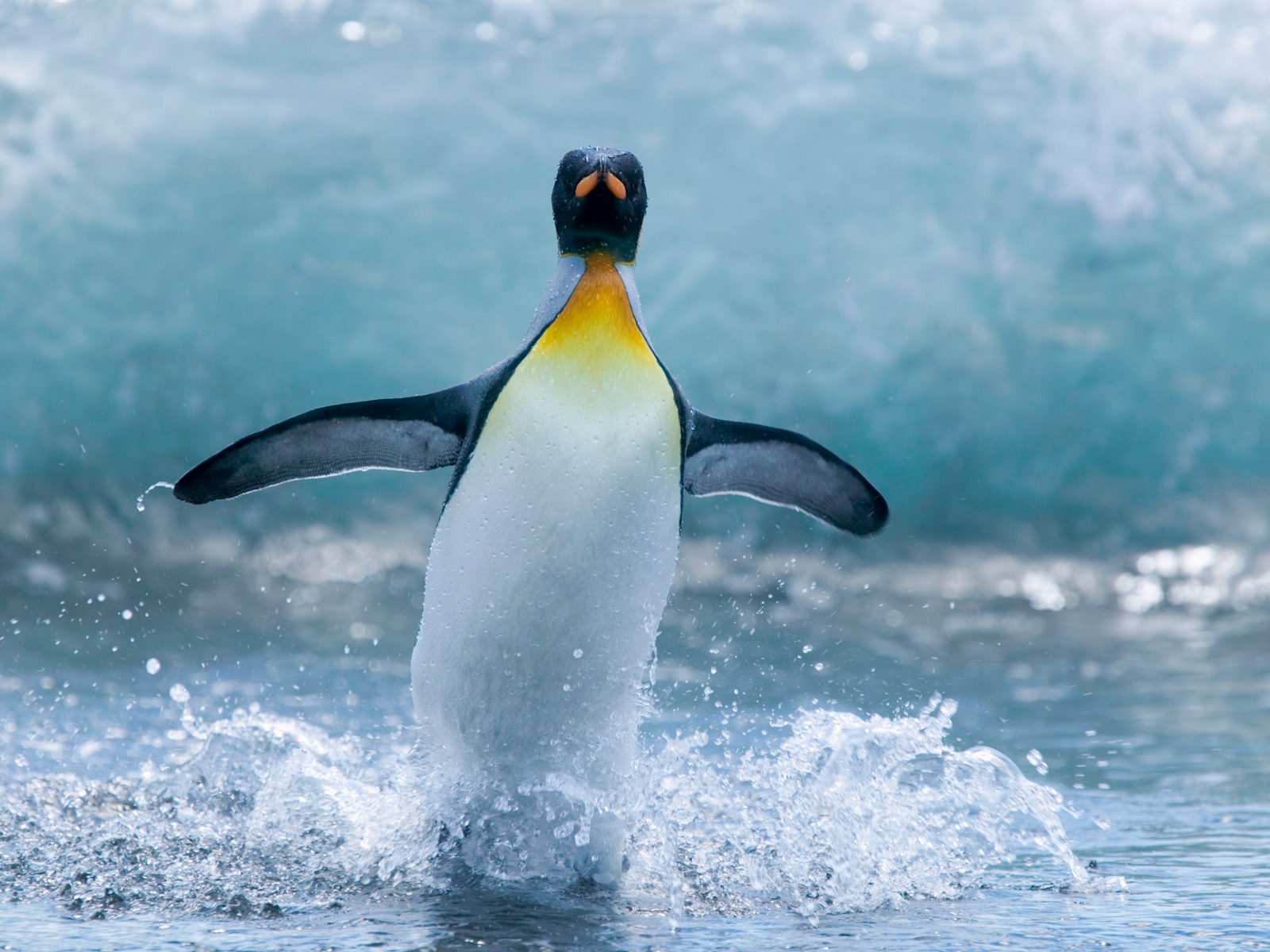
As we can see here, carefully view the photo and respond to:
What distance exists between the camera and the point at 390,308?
10820mm

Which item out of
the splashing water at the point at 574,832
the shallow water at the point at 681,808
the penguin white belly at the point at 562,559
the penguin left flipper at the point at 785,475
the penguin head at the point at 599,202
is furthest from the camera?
the penguin left flipper at the point at 785,475

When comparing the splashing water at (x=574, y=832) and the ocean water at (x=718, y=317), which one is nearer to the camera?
the splashing water at (x=574, y=832)

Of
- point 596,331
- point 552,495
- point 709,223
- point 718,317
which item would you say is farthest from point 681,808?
point 709,223

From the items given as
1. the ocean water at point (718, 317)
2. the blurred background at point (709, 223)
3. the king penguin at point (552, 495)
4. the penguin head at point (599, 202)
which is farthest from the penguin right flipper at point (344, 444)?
the blurred background at point (709, 223)

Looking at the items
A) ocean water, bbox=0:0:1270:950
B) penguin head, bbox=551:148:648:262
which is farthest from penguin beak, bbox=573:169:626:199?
ocean water, bbox=0:0:1270:950

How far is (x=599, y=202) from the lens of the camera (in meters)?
2.66

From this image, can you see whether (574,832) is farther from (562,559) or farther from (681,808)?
(562,559)

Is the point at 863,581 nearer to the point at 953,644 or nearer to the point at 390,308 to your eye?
the point at 953,644

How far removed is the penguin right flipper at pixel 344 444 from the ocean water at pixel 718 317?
2.02 metres

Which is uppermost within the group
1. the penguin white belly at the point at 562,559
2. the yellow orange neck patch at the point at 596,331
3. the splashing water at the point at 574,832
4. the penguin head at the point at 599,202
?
the penguin head at the point at 599,202

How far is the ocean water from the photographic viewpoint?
21.0 feet

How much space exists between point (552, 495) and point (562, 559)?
0.12 m

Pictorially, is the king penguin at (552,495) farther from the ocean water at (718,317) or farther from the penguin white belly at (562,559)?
the ocean water at (718,317)

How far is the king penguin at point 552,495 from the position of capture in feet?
8.24
